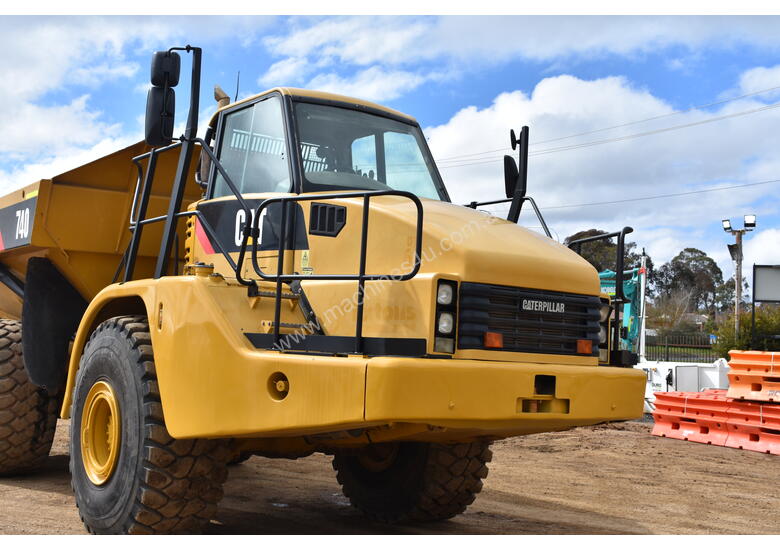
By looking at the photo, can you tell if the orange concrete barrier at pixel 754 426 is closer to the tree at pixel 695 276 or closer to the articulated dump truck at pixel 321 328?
the articulated dump truck at pixel 321 328

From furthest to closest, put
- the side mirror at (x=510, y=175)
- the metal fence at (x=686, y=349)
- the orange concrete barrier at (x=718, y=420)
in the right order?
1. the metal fence at (x=686, y=349)
2. the orange concrete barrier at (x=718, y=420)
3. the side mirror at (x=510, y=175)

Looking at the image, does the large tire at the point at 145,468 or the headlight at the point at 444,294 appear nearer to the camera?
the headlight at the point at 444,294

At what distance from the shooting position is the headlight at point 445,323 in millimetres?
4770

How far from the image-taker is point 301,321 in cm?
520

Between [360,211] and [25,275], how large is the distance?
3.86 m

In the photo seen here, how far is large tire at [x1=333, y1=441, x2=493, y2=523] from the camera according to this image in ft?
21.8

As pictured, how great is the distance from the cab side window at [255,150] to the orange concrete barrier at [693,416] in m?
9.62

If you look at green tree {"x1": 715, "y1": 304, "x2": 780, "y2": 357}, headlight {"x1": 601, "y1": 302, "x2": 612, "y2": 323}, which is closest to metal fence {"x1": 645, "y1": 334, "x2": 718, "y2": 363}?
green tree {"x1": 715, "y1": 304, "x2": 780, "y2": 357}

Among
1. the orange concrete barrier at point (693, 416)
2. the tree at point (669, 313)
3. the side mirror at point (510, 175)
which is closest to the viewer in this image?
the side mirror at point (510, 175)

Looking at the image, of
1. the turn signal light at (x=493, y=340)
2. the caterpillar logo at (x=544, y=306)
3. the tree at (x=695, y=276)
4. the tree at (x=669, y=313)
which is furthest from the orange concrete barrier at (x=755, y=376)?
the tree at (x=695, y=276)

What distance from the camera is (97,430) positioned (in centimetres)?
583

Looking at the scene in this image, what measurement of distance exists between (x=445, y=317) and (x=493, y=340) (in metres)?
0.34

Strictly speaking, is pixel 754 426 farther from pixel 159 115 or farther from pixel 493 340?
pixel 159 115

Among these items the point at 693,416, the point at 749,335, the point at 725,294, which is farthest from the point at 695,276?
the point at 693,416
